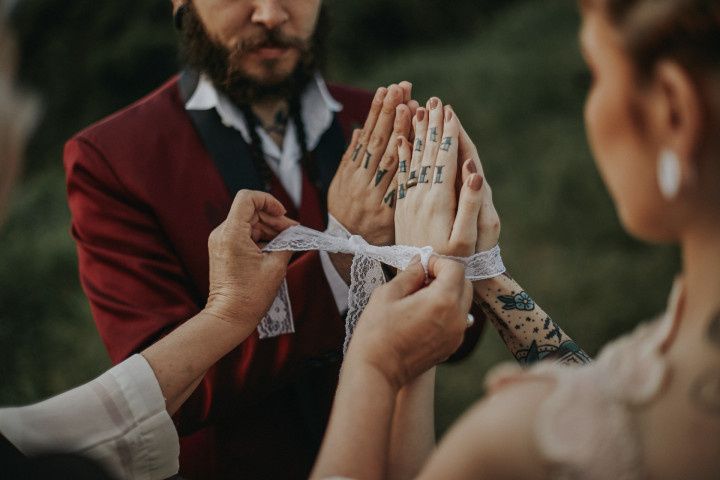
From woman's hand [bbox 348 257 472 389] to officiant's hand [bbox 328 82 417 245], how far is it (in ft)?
1.48

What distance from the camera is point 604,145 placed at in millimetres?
1193

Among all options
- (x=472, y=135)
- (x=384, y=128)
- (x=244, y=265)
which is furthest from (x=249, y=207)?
(x=472, y=135)

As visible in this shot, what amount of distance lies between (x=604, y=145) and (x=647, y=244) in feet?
14.2

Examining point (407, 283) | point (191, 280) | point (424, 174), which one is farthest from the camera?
point (191, 280)

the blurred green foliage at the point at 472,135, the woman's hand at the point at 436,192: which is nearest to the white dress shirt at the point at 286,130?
the woman's hand at the point at 436,192

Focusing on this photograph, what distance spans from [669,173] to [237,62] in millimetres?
1476

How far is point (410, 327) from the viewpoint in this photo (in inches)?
60.5

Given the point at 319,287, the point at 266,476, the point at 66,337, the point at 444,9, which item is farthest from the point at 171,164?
the point at 444,9

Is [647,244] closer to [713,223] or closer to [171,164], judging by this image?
[171,164]

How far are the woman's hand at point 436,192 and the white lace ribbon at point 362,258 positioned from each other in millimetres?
43

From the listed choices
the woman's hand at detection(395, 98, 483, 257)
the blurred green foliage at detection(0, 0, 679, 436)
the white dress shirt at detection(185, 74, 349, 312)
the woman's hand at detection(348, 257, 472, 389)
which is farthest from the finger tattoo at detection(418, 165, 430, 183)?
the blurred green foliage at detection(0, 0, 679, 436)

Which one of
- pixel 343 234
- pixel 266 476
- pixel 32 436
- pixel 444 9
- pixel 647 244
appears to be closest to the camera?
pixel 32 436

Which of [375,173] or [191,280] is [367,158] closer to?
[375,173]

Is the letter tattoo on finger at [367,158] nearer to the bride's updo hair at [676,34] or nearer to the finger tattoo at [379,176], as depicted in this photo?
the finger tattoo at [379,176]
